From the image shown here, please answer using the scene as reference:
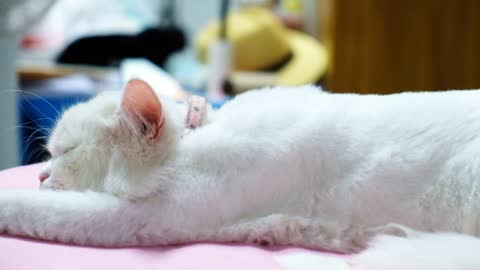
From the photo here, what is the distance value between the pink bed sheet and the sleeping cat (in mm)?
21

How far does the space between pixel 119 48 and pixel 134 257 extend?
2.44m

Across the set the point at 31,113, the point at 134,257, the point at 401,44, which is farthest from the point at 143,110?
the point at 401,44

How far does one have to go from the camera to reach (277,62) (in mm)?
2670

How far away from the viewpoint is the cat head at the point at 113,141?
2.60ft

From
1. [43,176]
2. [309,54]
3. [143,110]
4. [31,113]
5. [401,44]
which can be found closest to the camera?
[143,110]

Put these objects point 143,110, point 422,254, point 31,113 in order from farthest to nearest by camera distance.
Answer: point 31,113
point 143,110
point 422,254

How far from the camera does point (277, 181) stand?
800 millimetres

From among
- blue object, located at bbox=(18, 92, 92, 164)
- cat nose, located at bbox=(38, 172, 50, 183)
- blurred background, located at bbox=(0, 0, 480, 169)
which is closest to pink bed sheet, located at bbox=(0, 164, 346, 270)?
cat nose, located at bbox=(38, 172, 50, 183)

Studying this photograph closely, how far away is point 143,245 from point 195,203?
0.09m

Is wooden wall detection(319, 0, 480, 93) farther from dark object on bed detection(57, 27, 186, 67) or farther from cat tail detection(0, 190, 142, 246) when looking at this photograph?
cat tail detection(0, 190, 142, 246)

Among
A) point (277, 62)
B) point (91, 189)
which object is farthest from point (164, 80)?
point (91, 189)

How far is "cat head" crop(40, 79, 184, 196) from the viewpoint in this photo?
79cm

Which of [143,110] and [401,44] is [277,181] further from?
[401,44]

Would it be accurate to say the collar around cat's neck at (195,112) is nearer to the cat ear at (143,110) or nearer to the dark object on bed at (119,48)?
the cat ear at (143,110)
